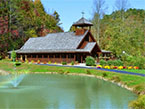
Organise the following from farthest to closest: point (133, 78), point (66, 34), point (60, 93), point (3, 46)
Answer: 1. point (3, 46)
2. point (66, 34)
3. point (133, 78)
4. point (60, 93)

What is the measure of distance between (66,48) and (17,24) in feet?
71.6

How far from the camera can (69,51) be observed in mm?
41781

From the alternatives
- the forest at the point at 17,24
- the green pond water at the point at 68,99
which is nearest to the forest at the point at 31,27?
the forest at the point at 17,24

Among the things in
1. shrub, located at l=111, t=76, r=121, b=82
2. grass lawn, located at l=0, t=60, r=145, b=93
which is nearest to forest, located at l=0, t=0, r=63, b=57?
grass lawn, located at l=0, t=60, r=145, b=93

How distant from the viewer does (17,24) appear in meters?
59.5

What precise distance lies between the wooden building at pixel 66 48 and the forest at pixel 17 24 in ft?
22.6

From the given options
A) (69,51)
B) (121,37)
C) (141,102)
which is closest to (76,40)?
(69,51)

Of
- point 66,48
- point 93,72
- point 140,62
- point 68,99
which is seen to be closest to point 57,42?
point 66,48

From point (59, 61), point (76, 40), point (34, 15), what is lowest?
point (59, 61)

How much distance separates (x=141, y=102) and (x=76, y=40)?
32740mm

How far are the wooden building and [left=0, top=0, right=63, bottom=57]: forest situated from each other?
6.90 metres

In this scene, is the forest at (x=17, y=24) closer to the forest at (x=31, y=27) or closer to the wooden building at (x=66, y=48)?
the forest at (x=31, y=27)

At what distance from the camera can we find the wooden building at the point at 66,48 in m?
43.0

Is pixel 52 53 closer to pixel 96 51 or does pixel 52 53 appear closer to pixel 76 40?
pixel 76 40
